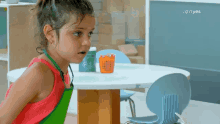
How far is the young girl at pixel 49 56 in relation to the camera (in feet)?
2.63

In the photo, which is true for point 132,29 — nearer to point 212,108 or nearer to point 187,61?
point 187,61

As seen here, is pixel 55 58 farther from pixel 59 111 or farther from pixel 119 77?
pixel 119 77

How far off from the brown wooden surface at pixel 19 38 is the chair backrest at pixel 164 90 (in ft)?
5.61

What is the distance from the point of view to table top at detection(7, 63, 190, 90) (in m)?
1.74

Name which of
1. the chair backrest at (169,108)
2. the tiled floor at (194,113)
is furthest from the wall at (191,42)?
the chair backrest at (169,108)

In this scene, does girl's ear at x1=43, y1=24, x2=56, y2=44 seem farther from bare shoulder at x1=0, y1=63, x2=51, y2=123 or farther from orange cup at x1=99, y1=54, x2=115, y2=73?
orange cup at x1=99, y1=54, x2=115, y2=73

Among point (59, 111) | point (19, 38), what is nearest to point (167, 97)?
point (59, 111)

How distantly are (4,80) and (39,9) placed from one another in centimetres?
281

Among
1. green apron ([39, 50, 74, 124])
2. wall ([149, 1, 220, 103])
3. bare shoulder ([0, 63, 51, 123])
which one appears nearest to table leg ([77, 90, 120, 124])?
green apron ([39, 50, 74, 124])

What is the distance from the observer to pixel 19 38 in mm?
3207

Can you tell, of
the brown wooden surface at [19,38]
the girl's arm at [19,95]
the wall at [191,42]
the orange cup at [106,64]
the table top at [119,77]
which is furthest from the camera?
the wall at [191,42]

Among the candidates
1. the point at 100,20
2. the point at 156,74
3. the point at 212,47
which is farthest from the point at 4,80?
the point at 212,47

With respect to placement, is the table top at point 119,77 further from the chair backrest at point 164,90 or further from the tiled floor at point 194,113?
the tiled floor at point 194,113

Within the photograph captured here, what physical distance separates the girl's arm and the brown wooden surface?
243cm
